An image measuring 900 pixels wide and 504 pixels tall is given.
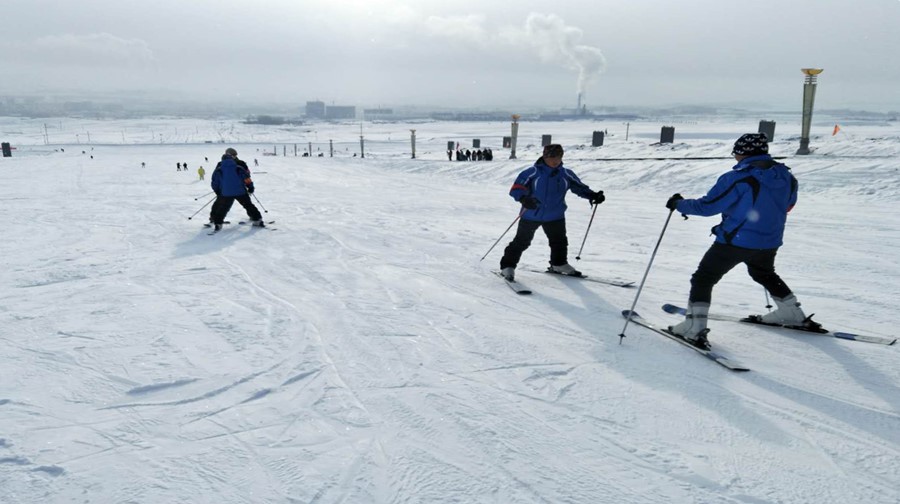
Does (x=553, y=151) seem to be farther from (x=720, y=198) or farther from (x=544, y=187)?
(x=720, y=198)

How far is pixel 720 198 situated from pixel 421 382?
93.3 inches

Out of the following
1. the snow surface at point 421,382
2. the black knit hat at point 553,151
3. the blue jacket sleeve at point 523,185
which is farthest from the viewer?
the blue jacket sleeve at point 523,185

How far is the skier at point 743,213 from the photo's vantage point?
3541mm

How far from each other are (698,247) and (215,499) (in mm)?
7038

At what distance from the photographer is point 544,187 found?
17.5ft

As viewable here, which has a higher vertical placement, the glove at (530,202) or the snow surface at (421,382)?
the glove at (530,202)

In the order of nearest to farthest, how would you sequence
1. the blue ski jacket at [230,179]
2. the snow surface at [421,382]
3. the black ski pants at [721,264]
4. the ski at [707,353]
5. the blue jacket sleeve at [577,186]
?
the snow surface at [421,382] < the ski at [707,353] < the black ski pants at [721,264] < the blue jacket sleeve at [577,186] < the blue ski jacket at [230,179]

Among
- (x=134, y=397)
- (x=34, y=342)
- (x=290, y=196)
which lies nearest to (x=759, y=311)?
(x=134, y=397)

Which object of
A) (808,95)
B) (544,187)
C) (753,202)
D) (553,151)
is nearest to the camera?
(753,202)

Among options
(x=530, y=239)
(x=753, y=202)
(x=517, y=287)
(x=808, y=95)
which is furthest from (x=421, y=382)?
(x=808, y=95)

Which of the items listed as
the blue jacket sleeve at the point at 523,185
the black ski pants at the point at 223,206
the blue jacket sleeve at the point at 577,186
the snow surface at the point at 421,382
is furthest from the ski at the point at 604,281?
the black ski pants at the point at 223,206

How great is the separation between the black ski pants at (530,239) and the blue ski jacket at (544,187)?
10cm

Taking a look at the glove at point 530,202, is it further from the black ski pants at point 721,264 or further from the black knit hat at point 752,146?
the black knit hat at point 752,146

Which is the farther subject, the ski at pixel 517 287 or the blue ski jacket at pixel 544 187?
the blue ski jacket at pixel 544 187
